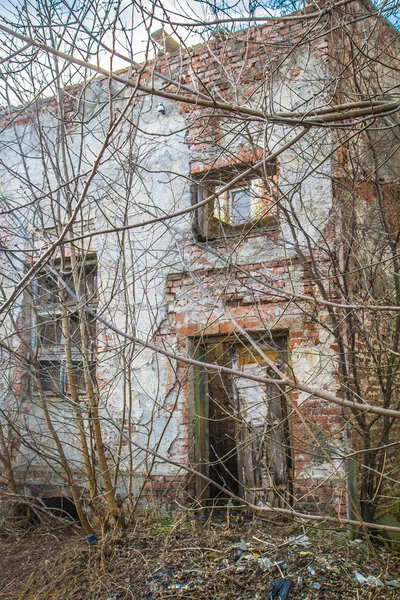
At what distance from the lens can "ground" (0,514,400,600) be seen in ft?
11.3

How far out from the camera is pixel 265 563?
12.0 ft

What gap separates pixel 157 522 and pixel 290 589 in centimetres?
152

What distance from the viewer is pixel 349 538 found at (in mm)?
4301

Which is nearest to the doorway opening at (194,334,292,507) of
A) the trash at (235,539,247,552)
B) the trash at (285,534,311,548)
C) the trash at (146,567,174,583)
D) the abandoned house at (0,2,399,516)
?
the abandoned house at (0,2,399,516)

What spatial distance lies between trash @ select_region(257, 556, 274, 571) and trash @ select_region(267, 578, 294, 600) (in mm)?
180

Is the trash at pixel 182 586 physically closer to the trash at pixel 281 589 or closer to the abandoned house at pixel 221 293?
the trash at pixel 281 589

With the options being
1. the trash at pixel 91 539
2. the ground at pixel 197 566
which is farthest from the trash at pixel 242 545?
the trash at pixel 91 539

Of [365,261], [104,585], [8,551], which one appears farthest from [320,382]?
[8,551]

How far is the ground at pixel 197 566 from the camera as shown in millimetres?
3432

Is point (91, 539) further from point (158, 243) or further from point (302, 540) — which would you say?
point (158, 243)

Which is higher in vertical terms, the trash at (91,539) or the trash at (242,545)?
the trash at (91,539)

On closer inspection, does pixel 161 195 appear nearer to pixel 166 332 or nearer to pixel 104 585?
pixel 166 332

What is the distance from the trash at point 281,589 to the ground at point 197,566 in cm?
4

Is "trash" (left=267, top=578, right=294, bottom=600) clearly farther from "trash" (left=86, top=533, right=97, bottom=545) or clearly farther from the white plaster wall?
the white plaster wall
